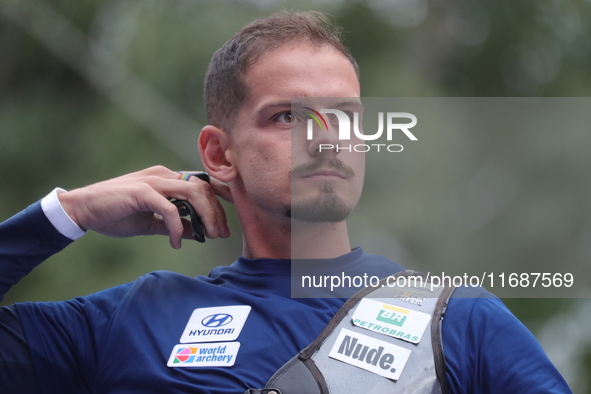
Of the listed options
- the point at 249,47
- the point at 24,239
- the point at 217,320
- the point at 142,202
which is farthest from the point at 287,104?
the point at 24,239

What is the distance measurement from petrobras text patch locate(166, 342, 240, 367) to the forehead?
2.22 feet

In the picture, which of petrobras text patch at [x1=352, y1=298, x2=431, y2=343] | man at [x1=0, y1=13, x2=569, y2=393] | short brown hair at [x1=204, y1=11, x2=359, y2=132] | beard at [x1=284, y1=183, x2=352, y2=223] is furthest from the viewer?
short brown hair at [x1=204, y1=11, x2=359, y2=132]

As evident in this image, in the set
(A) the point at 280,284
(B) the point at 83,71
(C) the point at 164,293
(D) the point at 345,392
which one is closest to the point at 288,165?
(A) the point at 280,284

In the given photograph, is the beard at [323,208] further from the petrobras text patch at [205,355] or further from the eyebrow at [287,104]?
the petrobras text patch at [205,355]

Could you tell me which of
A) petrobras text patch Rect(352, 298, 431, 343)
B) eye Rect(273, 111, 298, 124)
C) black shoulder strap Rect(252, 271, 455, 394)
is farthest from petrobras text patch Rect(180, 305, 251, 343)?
eye Rect(273, 111, 298, 124)

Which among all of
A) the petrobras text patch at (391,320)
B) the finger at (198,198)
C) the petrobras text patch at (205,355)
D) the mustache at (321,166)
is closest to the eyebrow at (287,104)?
the mustache at (321,166)

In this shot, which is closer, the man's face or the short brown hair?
the man's face

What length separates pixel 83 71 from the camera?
6508mm

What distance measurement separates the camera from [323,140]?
1874mm

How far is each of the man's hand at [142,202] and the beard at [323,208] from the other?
0.23m

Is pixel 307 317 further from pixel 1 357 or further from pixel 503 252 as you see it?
pixel 1 357

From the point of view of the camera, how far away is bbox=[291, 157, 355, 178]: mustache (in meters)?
1.86

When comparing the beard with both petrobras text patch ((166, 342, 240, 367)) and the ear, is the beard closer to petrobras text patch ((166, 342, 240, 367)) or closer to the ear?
the ear

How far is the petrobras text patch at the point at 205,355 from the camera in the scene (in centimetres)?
173
